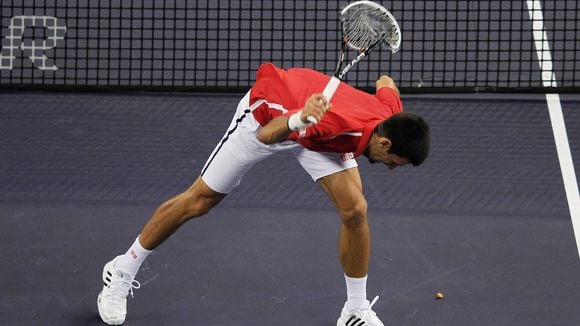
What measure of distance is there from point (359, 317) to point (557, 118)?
8.26 ft

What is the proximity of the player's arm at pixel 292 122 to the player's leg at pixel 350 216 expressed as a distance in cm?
33

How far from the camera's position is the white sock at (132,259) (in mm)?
5117

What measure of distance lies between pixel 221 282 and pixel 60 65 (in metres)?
2.75

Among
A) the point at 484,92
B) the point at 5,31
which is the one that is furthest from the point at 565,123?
the point at 5,31

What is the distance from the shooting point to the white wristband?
4.31 meters

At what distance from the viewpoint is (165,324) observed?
5086mm

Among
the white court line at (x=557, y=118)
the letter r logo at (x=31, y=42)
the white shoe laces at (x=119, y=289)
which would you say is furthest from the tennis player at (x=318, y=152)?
the letter r logo at (x=31, y=42)

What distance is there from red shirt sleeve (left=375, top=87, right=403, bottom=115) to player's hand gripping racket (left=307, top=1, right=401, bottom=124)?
0.16 m

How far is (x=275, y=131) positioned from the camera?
4449mm

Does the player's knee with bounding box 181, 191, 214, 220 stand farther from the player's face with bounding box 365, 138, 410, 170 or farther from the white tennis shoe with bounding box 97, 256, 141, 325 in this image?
the player's face with bounding box 365, 138, 410, 170

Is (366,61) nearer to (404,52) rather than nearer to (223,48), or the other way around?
(404,52)

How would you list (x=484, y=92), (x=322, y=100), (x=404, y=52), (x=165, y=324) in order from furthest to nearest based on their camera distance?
(x=404, y=52) < (x=484, y=92) < (x=165, y=324) < (x=322, y=100)

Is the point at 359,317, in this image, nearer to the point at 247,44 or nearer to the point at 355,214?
the point at 355,214

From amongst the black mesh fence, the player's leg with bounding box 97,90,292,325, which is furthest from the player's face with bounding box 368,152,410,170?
the black mesh fence
